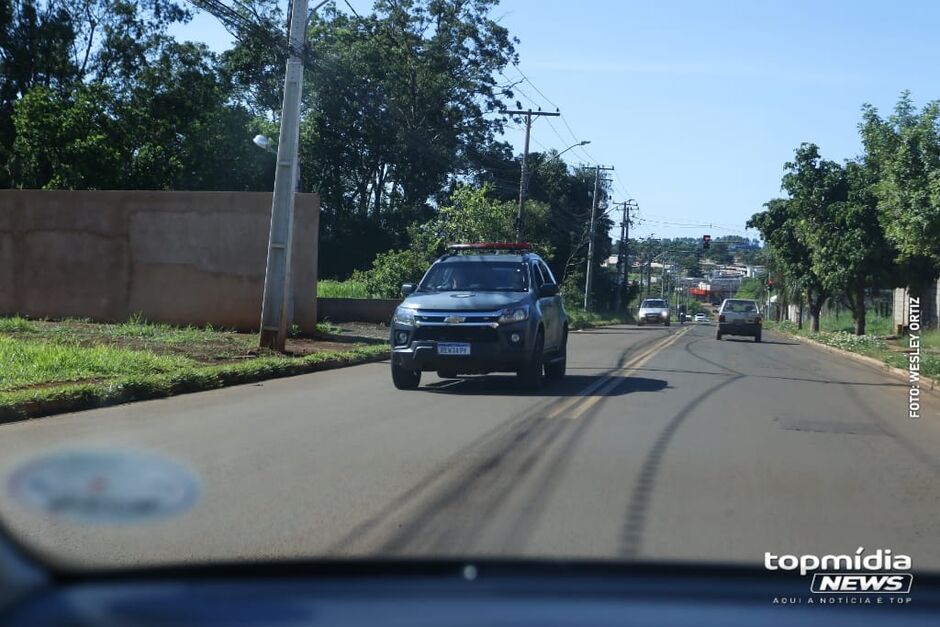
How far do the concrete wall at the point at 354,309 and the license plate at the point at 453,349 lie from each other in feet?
57.8

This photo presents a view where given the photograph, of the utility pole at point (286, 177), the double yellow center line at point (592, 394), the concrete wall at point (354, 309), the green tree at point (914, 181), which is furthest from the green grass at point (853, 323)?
the utility pole at point (286, 177)

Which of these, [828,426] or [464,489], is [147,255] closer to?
[828,426]

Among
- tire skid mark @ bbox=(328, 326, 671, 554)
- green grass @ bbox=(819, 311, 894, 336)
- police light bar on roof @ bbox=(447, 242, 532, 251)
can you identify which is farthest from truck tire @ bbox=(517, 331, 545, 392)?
green grass @ bbox=(819, 311, 894, 336)

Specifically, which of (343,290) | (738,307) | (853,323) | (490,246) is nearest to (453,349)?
(490,246)

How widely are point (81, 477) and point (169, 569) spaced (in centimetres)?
424

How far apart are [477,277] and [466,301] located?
1054 millimetres

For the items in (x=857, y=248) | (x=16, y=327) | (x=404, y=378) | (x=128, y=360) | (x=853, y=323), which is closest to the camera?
(x=404, y=378)

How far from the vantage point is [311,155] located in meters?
54.2

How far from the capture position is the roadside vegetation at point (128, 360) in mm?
11344

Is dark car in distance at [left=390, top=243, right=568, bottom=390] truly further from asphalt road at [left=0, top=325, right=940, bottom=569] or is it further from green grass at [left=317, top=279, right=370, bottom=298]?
green grass at [left=317, top=279, right=370, bottom=298]

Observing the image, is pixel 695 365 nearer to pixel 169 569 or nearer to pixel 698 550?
pixel 698 550

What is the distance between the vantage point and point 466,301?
13.3 m

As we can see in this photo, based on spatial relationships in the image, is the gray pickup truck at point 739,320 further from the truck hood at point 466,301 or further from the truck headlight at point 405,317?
the truck headlight at point 405,317

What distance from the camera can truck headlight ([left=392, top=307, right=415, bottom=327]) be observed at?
523 inches
